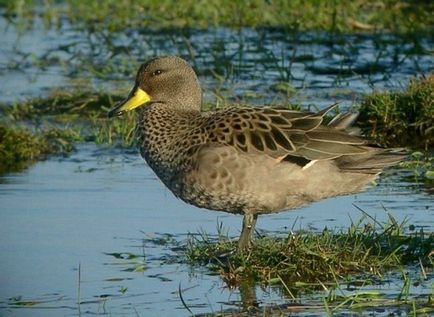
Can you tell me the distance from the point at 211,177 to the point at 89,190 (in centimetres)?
216

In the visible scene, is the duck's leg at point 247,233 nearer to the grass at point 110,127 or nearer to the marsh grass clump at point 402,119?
the grass at point 110,127

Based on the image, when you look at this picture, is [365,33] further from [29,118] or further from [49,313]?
[49,313]

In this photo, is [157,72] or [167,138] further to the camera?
[157,72]

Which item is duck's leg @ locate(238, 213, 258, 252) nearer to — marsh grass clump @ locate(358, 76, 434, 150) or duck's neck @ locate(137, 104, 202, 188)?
duck's neck @ locate(137, 104, 202, 188)

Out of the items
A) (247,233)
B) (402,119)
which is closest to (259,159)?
(247,233)

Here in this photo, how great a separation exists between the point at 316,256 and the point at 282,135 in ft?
2.57

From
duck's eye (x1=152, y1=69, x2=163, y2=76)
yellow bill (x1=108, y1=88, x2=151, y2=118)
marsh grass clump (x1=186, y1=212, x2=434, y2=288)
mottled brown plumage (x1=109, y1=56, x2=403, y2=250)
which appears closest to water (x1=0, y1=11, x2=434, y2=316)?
marsh grass clump (x1=186, y1=212, x2=434, y2=288)

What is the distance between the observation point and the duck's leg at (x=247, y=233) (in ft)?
24.4

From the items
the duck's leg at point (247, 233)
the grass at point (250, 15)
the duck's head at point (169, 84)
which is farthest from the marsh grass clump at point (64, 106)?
the duck's leg at point (247, 233)

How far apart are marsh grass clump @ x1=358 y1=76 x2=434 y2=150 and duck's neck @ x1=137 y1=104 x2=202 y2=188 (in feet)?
8.34

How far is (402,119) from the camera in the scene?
1030 centimetres

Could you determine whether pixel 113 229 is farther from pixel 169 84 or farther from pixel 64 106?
pixel 64 106

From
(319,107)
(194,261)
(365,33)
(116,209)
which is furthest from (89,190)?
(365,33)

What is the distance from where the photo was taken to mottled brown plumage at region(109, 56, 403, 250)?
743cm
